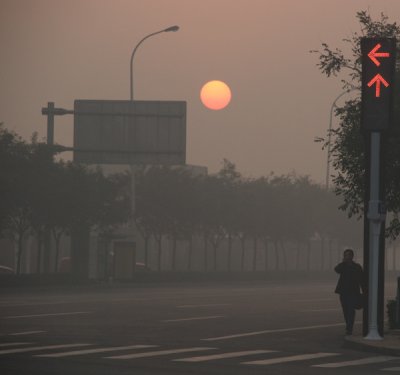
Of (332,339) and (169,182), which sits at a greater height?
(169,182)

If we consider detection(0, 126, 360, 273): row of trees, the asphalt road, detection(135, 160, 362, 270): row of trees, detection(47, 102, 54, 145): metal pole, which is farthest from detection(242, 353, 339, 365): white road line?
detection(135, 160, 362, 270): row of trees

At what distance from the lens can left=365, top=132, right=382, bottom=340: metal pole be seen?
23797 millimetres

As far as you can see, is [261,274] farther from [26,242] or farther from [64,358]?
[64,358]

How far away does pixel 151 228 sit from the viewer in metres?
82.0

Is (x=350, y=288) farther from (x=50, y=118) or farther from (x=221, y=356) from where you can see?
(x=50, y=118)

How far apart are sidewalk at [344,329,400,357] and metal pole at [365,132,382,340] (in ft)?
1.64

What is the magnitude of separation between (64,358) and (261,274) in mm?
60944

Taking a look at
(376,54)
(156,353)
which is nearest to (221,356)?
(156,353)

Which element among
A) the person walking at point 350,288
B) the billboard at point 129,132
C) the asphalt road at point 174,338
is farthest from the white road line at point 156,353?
the billboard at point 129,132

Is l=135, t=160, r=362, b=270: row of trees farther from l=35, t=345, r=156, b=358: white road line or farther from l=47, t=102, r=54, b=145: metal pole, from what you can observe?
l=35, t=345, r=156, b=358: white road line

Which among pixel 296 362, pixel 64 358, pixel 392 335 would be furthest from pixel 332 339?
pixel 64 358

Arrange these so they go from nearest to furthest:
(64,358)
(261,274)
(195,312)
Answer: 1. (64,358)
2. (195,312)
3. (261,274)

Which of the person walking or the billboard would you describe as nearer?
the person walking

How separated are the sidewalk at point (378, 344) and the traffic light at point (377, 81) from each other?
383 cm
